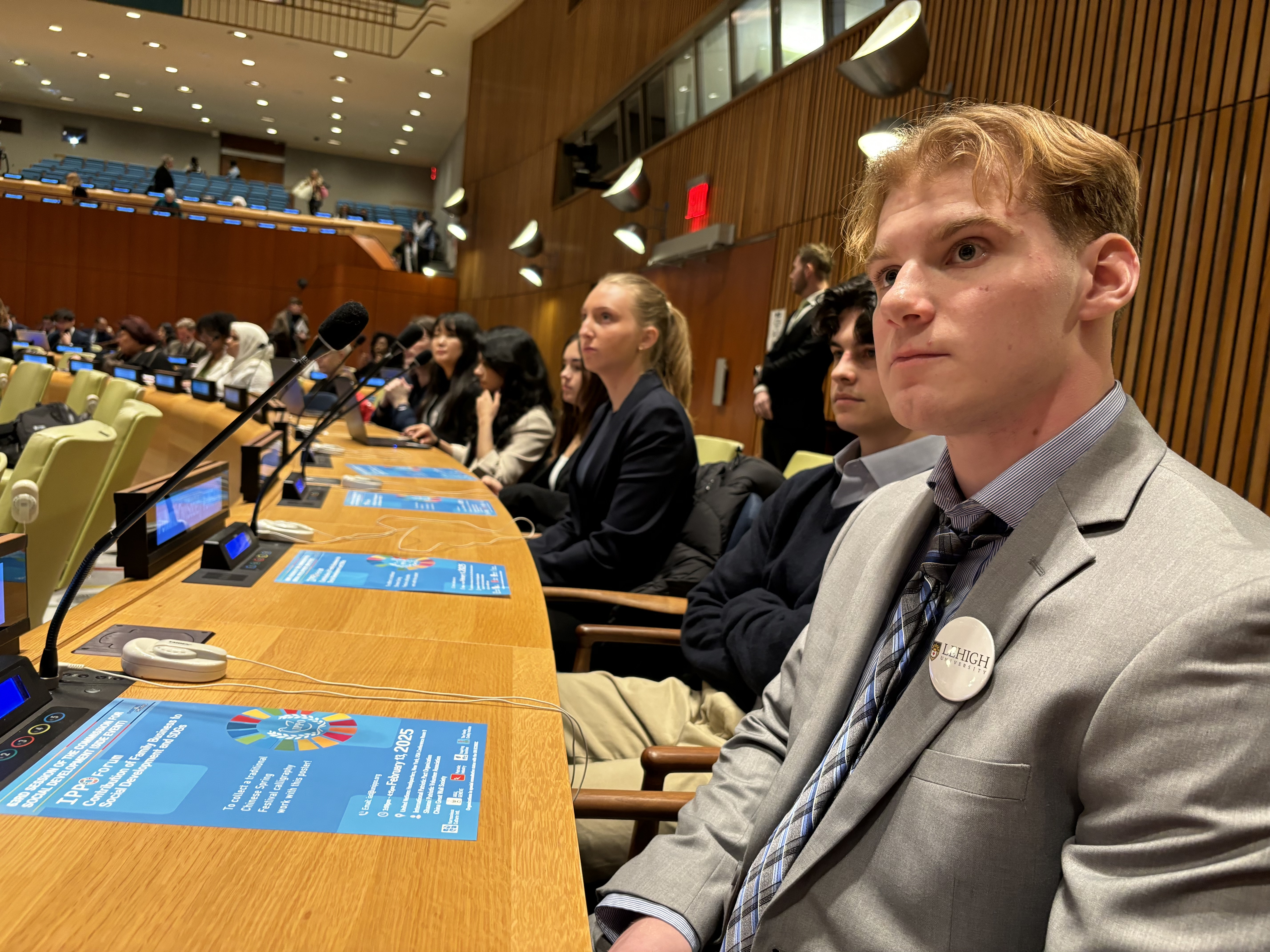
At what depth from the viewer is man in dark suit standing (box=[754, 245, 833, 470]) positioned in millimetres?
4418

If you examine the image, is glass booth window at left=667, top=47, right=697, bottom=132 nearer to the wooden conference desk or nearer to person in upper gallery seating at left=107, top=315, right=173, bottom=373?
person in upper gallery seating at left=107, top=315, right=173, bottom=373

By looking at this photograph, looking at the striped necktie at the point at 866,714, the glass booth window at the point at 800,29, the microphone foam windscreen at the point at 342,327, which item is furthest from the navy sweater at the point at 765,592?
the glass booth window at the point at 800,29

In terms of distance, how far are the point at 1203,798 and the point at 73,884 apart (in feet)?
2.91

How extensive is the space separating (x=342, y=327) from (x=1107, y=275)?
3.26 ft

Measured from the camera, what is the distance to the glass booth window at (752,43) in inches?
242

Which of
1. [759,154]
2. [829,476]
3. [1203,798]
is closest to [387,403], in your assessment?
[759,154]

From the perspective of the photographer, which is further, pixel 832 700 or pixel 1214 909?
pixel 832 700

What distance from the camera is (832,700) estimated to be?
1036mm

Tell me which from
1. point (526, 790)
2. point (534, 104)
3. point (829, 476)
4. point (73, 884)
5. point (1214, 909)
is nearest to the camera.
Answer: point (1214, 909)

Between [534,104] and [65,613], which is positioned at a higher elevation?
[534,104]

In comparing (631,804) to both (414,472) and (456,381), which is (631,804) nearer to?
(414,472)

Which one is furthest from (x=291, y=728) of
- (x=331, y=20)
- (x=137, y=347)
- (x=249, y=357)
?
(x=331, y=20)

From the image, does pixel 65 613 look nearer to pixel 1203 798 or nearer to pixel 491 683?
pixel 491 683

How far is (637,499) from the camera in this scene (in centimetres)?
264
